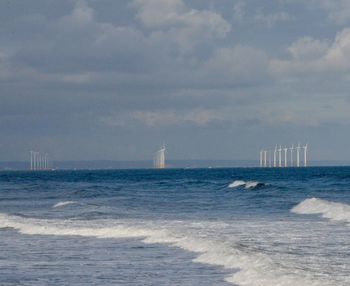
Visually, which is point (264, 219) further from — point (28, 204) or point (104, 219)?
point (28, 204)

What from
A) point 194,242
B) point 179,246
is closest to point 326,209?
point 194,242

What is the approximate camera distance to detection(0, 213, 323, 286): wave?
23.4 metres

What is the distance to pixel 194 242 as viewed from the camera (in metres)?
32.3

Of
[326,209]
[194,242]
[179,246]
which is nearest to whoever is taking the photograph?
[179,246]

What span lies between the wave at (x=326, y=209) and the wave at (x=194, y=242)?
9689 mm

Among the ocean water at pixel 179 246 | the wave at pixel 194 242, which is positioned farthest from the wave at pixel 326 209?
the wave at pixel 194 242

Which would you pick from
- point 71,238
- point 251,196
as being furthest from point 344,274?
point 251,196

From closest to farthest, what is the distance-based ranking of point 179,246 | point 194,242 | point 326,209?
point 179,246
point 194,242
point 326,209

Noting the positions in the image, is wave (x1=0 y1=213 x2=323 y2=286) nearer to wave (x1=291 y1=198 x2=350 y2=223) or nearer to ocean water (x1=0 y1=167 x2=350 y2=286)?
ocean water (x1=0 y1=167 x2=350 y2=286)

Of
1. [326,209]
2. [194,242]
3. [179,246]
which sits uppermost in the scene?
[326,209]

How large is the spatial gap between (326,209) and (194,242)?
22.8 meters

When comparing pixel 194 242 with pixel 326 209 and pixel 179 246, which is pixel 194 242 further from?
pixel 326 209

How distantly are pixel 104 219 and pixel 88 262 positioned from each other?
20.0m

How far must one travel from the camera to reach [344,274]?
23875 millimetres
